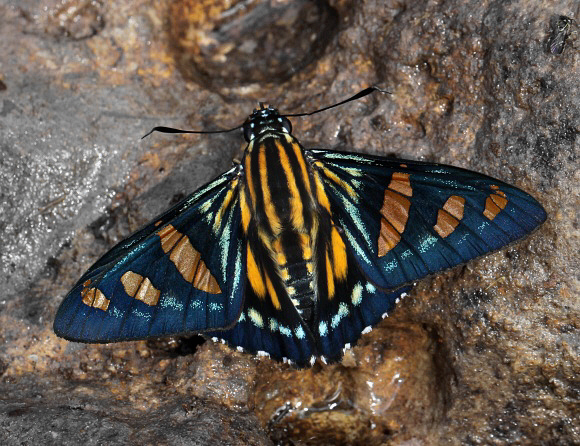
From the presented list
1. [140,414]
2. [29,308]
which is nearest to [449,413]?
[140,414]

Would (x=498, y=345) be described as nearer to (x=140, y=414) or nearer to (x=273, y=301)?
(x=273, y=301)

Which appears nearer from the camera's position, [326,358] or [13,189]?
[326,358]

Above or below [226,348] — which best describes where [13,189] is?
above

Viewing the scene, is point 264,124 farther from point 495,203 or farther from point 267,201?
point 495,203

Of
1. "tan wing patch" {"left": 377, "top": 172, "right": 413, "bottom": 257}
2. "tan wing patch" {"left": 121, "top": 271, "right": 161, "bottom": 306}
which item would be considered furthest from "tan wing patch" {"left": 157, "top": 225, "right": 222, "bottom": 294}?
"tan wing patch" {"left": 377, "top": 172, "right": 413, "bottom": 257}

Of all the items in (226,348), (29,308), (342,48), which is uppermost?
(342,48)

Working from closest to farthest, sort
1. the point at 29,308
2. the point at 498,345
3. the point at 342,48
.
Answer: the point at 498,345 < the point at 29,308 < the point at 342,48

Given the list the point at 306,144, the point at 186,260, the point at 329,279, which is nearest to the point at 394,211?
the point at 329,279

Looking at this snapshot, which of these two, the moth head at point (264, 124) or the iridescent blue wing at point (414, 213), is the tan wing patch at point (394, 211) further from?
the moth head at point (264, 124)
